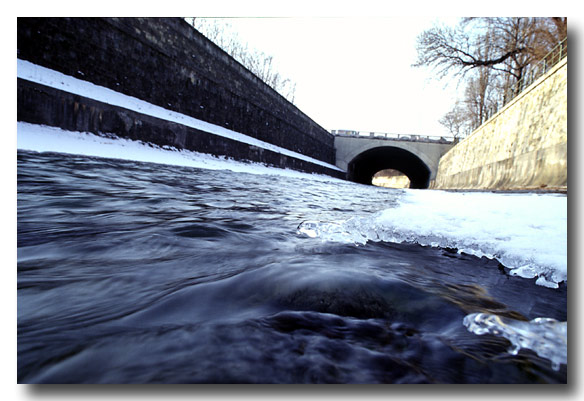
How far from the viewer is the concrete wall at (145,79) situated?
6.41 meters

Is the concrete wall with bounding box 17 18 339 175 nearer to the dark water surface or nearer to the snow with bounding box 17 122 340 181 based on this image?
the snow with bounding box 17 122 340 181

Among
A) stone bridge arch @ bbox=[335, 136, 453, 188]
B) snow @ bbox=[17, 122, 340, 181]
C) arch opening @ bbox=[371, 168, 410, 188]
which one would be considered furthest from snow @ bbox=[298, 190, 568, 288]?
arch opening @ bbox=[371, 168, 410, 188]

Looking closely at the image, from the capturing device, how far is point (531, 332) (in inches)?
36.0

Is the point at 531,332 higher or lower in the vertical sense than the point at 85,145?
lower

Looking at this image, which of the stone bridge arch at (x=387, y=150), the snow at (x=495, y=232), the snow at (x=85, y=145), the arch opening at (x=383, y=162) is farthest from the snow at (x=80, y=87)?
the arch opening at (x=383, y=162)

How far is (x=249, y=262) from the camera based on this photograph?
1.46 metres

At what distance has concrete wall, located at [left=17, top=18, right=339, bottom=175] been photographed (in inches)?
252

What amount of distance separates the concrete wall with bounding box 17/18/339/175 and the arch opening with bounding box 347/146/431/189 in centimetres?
1796

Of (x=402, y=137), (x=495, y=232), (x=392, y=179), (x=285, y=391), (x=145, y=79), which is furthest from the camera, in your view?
(x=392, y=179)

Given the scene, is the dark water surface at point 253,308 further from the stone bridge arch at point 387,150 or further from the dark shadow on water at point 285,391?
the stone bridge arch at point 387,150

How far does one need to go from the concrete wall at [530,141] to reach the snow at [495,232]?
3.04 metres

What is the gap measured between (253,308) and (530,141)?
962cm

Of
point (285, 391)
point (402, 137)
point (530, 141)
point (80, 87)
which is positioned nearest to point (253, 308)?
point (285, 391)

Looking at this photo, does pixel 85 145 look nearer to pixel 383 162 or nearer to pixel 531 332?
pixel 531 332
